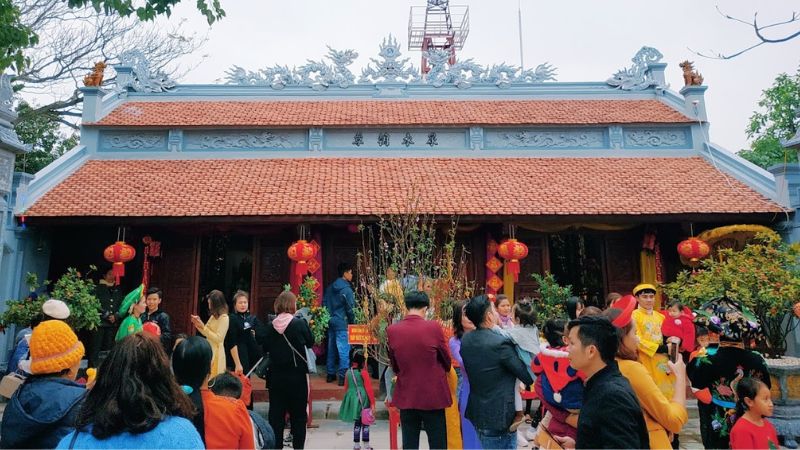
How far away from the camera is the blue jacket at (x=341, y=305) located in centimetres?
662

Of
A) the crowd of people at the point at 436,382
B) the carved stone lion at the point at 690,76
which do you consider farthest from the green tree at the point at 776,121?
the crowd of people at the point at 436,382

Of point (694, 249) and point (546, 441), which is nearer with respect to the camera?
point (546, 441)

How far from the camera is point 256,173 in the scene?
8656mm

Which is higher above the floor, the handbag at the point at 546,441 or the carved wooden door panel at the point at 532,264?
the carved wooden door panel at the point at 532,264

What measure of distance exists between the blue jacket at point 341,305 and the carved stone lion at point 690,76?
8594 millimetres

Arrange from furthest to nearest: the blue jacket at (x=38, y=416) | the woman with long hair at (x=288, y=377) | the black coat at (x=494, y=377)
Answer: the woman with long hair at (x=288, y=377) → the black coat at (x=494, y=377) → the blue jacket at (x=38, y=416)

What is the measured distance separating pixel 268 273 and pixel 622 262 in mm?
6656

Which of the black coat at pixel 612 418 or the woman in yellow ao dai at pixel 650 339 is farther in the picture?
the woman in yellow ao dai at pixel 650 339

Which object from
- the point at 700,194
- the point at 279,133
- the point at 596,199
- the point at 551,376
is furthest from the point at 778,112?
the point at 551,376

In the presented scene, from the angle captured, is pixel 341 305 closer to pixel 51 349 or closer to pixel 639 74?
pixel 51 349

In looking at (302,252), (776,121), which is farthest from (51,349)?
(776,121)

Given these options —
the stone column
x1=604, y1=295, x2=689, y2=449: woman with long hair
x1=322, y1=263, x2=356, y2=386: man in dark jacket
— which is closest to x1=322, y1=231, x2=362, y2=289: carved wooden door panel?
x1=322, y1=263, x2=356, y2=386: man in dark jacket

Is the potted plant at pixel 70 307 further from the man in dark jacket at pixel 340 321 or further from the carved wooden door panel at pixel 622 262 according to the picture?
the carved wooden door panel at pixel 622 262

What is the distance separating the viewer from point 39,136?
41.7 feet
